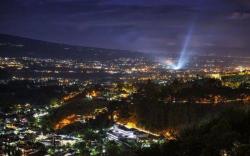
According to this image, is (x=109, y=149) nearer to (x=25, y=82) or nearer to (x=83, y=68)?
(x=25, y=82)

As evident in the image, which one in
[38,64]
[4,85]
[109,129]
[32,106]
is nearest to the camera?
[109,129]

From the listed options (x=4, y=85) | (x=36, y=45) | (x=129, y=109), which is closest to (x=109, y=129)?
(x=129, y=109)

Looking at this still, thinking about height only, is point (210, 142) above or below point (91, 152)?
above

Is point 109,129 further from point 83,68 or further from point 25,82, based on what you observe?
point 83,68

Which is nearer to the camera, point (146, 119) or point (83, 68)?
point (146, 119)

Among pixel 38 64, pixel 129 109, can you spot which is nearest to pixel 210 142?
pixel 129 109

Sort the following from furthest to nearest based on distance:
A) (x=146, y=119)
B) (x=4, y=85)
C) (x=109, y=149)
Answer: (x=4, y=85) < (x=146, y=119) < (x=109, y=149)
